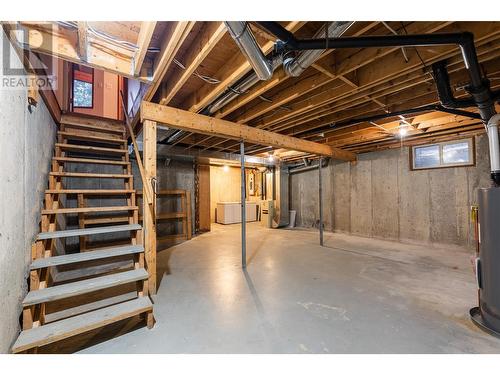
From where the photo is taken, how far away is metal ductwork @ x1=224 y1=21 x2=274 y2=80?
1.31 metres

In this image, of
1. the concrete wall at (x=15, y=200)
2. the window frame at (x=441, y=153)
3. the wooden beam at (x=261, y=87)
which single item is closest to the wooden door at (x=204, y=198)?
the wooden beam at (x=261, y=87)

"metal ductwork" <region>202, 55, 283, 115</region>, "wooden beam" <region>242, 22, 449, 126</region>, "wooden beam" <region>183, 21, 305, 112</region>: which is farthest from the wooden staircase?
"wooden beam" <region>242, 22, 449, 126</region>

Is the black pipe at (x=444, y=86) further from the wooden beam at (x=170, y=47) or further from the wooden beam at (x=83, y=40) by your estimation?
the wooden beam at (x=83, y=40)

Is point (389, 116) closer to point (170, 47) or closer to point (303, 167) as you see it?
point (170, 47)

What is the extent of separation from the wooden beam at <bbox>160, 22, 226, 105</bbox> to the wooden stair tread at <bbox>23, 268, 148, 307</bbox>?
193cm

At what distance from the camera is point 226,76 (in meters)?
2.18

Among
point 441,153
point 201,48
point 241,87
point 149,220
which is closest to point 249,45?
point 201,48

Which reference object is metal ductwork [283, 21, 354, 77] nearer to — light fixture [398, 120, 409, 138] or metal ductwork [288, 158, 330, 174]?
light fixture [398, 120, 409, 138]

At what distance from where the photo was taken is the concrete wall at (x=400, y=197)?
13.7 feet

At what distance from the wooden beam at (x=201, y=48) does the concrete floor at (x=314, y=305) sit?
7.65ft

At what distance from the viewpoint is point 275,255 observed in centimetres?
403
